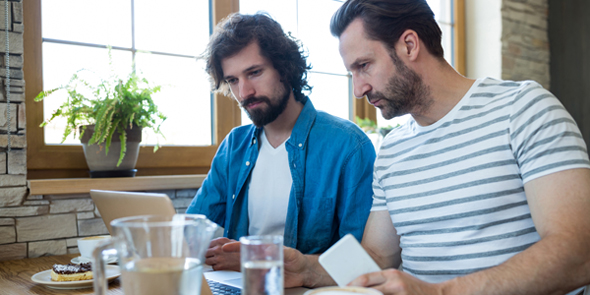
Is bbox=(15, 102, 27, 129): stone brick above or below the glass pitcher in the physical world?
above

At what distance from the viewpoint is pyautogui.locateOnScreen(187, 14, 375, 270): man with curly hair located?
1447 mm

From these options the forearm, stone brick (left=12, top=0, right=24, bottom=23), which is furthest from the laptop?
stone brick (left=12, top=0, right=24, bottom=23)

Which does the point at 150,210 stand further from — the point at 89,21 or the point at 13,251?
the point at 89,21

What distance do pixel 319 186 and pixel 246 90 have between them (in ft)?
1.40

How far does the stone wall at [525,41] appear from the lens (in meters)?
3.12

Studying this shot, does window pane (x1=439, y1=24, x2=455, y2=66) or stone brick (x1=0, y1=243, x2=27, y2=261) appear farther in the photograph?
window pane (x1=439, y1=24, x2=455, y2=66)

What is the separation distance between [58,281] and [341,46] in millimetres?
927

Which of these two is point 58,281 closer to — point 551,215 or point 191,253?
point 191,253

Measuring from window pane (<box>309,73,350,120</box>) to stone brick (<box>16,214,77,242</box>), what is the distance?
1.45 meters

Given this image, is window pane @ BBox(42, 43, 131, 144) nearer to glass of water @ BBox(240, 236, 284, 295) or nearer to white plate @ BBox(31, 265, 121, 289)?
white plate @ BBox(31, 265, 121, 289)

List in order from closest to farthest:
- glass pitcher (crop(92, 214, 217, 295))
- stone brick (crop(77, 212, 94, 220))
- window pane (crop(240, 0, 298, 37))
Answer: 1. glass pitcher (crop(92, 214, 217, 295))
2. stone brick (crop(77, 212, 94, 220))
3. window pane (crop(240, 0, 298, 37))

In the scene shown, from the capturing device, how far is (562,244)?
32.4 inches

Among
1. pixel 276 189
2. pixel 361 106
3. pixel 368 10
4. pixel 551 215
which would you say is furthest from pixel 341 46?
pixel 361 106

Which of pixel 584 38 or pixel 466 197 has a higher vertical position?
pixel 584 38
